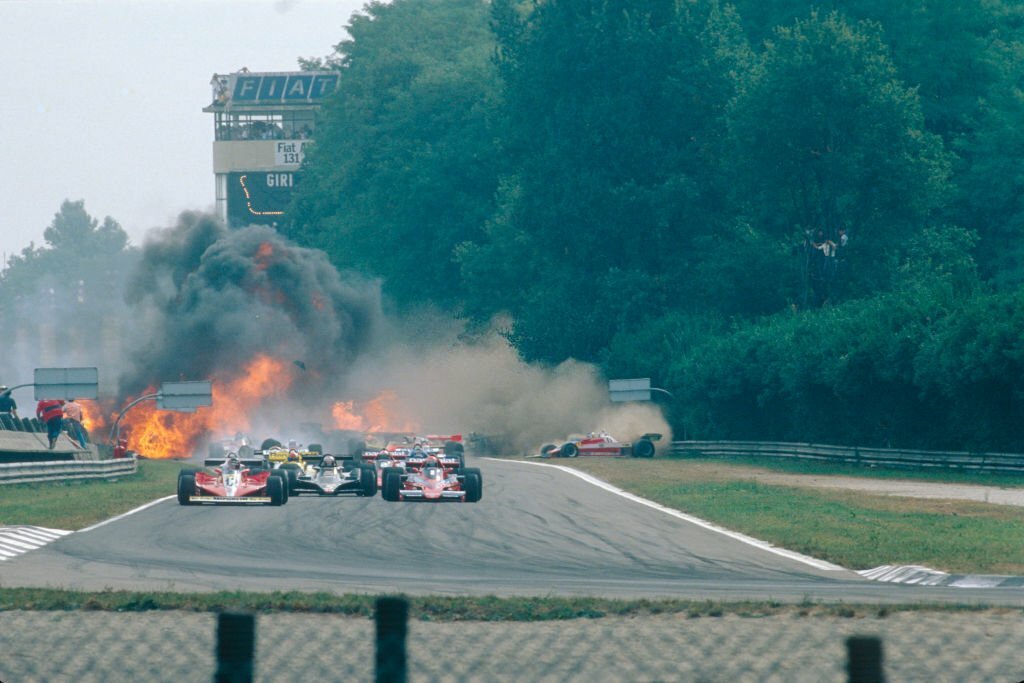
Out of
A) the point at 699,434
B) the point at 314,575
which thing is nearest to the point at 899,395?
the point at 699,434

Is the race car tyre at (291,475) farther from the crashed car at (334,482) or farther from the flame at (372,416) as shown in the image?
the flame at (372,416)

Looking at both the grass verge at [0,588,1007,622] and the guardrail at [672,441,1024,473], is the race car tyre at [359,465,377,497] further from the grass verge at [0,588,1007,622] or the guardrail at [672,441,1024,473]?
the guardrail at [672,441,1024,473]

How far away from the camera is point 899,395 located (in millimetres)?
54219

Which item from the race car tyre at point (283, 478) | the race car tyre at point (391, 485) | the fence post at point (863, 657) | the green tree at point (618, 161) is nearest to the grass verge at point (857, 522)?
the race car tyre at point (391, 485)

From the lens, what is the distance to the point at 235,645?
673 centimetres

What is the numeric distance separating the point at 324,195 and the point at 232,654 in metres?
114

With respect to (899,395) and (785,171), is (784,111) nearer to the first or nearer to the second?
(785,171)

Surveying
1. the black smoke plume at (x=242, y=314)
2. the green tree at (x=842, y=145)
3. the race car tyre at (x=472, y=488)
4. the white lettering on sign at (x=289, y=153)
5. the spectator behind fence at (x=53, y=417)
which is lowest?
the race car tyre at (x=472, y=488)

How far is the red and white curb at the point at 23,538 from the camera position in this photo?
72.8 ft

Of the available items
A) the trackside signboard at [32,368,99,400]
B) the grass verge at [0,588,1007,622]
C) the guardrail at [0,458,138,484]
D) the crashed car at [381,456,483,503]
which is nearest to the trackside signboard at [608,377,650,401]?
the trackside signboard at [32,368,99,400]

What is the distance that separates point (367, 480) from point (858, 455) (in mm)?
25870

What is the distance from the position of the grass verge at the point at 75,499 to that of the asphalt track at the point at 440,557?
960mm

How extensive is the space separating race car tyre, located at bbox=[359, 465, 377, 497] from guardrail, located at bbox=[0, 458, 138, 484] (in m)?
9.88

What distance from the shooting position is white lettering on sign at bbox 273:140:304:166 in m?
139
